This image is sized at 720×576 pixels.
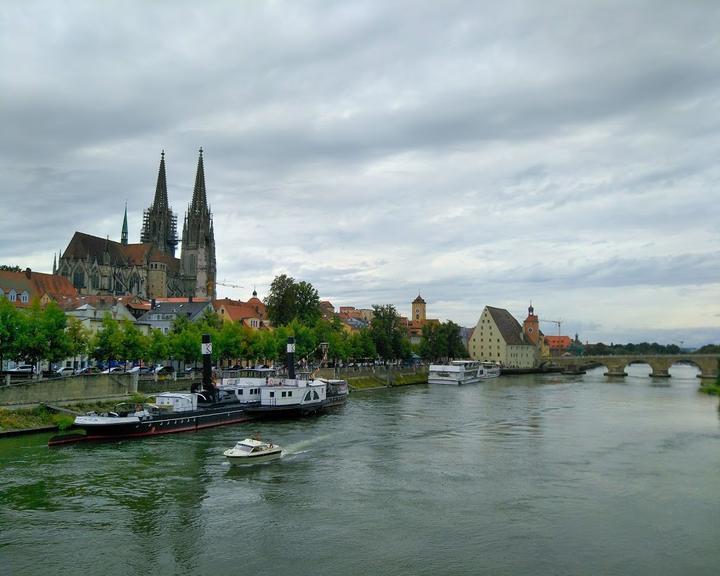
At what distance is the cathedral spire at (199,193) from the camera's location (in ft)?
620

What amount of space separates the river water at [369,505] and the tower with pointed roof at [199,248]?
132673 millimetres

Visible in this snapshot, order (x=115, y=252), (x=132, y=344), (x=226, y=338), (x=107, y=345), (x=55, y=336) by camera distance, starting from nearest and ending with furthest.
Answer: (x=55, y=336)
(x=107, y=345)
(x=132, y=344)
(x=226, y=338)
(x=115, y=252)

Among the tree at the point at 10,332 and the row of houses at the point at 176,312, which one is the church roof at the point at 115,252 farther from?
the tree at the point at 10,332

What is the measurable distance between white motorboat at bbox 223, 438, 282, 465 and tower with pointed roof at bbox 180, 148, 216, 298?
14203 cm

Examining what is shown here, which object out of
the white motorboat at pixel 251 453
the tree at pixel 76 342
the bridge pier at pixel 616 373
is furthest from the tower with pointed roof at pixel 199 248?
the white motorboat at pixel 251 453

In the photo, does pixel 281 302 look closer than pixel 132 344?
No

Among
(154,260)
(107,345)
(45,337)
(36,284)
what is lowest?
(107,345)

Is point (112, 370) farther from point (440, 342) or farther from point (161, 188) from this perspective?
point (161, 188)

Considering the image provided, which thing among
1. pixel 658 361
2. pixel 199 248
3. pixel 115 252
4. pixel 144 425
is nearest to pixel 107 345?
pixel 144 425

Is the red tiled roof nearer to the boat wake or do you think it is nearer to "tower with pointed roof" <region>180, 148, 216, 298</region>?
"tower with pointed roof" <region>180, 148, 216, 298</region>

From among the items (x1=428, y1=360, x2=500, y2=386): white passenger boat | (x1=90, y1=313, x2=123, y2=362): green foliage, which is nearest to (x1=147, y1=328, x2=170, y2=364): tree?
(x1=90, y1=313, x2=123, y2=362): green foliage

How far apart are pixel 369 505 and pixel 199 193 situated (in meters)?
170

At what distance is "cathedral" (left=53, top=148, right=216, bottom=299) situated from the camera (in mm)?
153375

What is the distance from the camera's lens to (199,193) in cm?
19062
